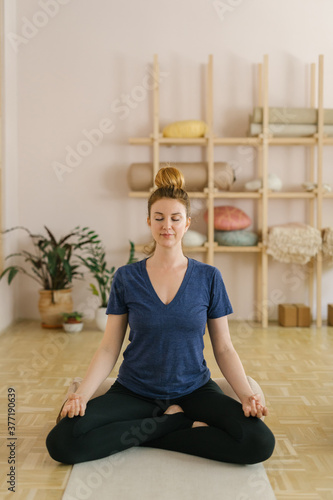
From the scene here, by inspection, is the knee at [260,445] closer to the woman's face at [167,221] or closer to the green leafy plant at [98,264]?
Result: the woman's face at [167,221]

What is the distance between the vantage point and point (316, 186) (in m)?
4.11

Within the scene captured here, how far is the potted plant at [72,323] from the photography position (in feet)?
12.7

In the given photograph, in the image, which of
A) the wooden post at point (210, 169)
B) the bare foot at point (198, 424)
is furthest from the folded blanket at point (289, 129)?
the bare foot at point (198, 424)

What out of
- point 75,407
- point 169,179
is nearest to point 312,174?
point 169,179

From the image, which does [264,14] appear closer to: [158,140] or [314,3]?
[314,3]

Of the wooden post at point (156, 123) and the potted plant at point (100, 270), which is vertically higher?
the wooden post at point (156, 123)

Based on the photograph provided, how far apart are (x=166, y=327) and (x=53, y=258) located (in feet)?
7.63

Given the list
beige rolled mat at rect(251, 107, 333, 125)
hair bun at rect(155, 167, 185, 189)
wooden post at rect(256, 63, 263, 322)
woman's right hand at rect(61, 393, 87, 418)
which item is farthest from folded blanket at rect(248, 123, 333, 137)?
woman's right hand at rect(61, 393, 87, 418)

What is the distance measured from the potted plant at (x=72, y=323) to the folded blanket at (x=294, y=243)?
4.86 feet

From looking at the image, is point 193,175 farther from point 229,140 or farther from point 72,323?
point 72,323

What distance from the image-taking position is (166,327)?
1791mm

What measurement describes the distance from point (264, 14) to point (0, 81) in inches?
82.3

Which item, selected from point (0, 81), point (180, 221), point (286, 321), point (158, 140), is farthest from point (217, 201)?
point (180, 221)

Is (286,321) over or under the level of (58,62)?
under
